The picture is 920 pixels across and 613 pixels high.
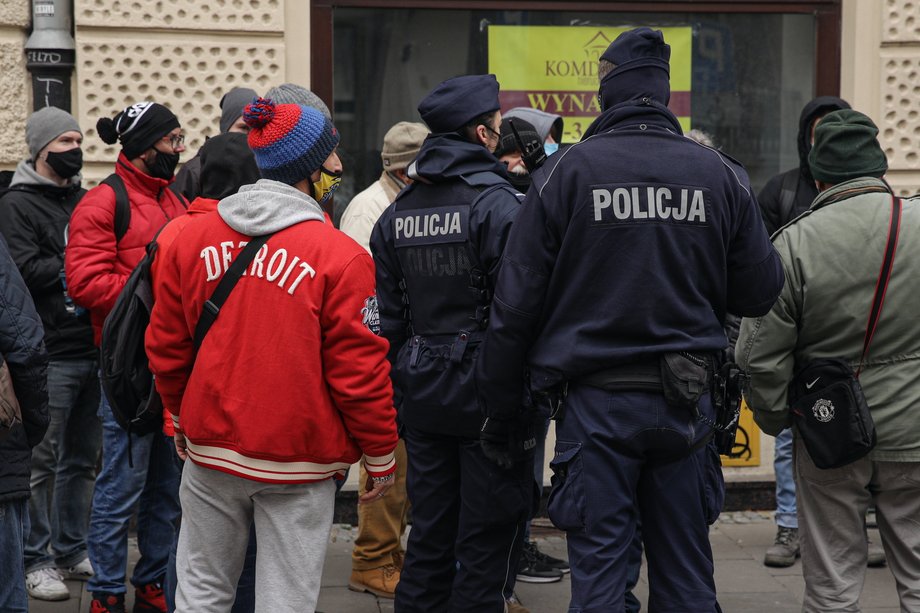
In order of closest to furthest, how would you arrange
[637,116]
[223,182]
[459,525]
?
1. [637,116]
2. [223,182]
3. [459,525]

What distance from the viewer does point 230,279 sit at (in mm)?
3377

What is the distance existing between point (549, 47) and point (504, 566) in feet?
11.1

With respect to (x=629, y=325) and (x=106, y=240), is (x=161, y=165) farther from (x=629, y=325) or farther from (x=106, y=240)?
(x=629, y=325)

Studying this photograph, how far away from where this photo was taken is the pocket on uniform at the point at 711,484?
144 inches

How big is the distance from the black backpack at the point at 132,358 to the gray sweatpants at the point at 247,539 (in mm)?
631

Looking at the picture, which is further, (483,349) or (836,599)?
(836,599)

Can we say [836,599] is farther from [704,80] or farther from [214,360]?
[704,80]

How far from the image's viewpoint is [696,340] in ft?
11.7

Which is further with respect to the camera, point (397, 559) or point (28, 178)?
point (397, 559)

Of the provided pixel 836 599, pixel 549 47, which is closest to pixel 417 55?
pixel 549 47

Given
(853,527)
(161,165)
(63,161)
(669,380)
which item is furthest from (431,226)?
(63,161)

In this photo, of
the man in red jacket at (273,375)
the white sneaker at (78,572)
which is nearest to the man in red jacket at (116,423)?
the white sneaker at (78,572)

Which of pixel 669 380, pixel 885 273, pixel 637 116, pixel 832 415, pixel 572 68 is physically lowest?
pixel 832 415

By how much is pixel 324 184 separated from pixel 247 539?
1062 millimetres
